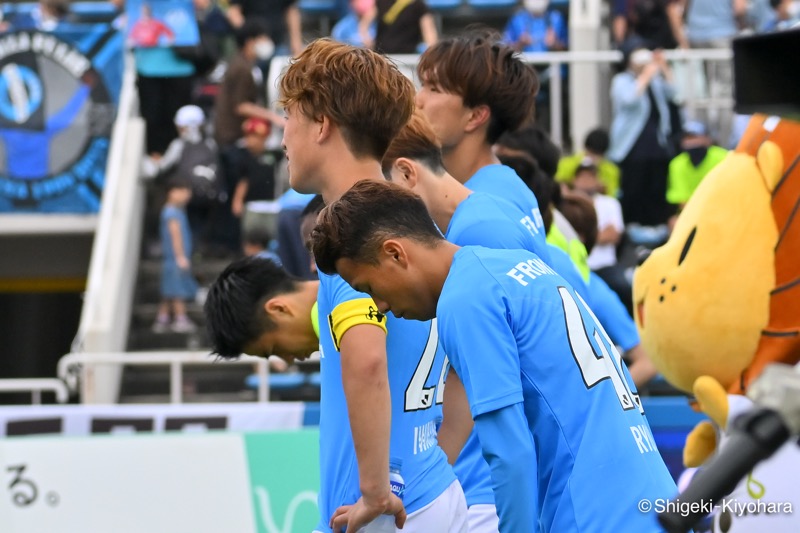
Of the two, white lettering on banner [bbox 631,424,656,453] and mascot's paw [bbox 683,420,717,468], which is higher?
white lettering on banner [bbox 631,424,656,453]

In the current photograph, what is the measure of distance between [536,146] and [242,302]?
8.35 ft

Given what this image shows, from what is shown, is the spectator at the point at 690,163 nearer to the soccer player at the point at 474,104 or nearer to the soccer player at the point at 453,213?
the soccer player at the point at 474,104

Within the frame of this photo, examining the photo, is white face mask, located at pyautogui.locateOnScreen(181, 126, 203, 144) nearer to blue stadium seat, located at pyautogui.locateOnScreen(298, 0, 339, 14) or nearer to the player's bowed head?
blue stadium seat, located at pyautogui.locateOnScreen(298, 0, 339, 14)

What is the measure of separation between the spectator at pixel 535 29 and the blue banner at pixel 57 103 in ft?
13.1

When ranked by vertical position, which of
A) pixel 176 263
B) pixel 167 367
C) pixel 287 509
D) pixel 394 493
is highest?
pixel 394 493

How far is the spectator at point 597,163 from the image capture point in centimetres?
1179

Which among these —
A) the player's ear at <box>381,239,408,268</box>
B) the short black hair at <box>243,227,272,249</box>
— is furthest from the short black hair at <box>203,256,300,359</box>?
the short black hair at <box>243,227,272,249</box>

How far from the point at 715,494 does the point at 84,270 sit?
14.9 meters

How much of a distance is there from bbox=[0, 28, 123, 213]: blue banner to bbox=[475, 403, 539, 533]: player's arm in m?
11.7

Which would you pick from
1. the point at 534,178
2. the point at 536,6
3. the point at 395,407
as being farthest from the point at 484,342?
the point at 536,6

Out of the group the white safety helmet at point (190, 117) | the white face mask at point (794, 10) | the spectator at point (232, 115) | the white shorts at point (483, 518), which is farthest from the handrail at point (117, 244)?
the white shorts at point (483, 518)

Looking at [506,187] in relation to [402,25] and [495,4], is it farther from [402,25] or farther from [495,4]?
[495,4]

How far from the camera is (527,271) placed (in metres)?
3.02

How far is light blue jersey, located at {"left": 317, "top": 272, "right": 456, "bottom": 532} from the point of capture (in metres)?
3.43
